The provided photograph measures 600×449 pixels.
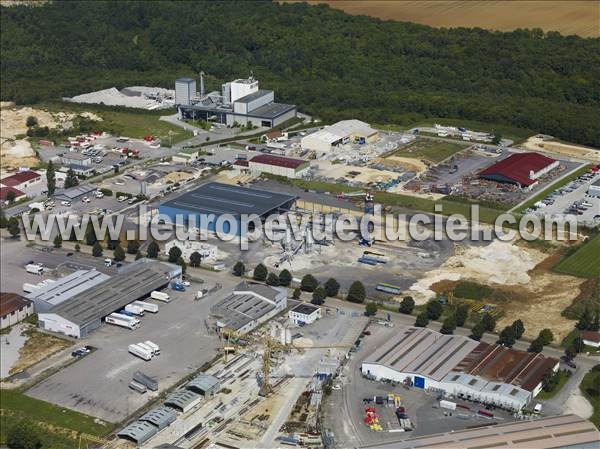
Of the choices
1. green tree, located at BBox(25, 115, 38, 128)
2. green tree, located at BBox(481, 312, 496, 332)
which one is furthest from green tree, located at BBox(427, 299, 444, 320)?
green tree, located at BBox(25, 115, 38, 128)

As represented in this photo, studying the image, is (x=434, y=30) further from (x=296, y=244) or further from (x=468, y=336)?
(x=468, y=336)

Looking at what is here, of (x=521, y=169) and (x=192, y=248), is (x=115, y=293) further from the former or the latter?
(x=521, y=169)

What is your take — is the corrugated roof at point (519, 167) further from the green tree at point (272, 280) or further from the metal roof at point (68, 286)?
the metal roof at point (68, 286)

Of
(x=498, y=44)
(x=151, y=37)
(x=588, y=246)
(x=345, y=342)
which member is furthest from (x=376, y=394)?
(x=151, y=37)

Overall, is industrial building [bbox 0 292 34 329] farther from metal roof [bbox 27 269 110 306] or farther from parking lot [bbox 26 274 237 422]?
parking lot [bbox 26 274 237 422]

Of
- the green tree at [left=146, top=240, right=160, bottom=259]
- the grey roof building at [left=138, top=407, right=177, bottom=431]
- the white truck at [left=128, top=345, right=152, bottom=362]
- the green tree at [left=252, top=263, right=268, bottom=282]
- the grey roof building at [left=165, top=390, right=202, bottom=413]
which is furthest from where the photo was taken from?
the green tree at [left=146, top=240, right=160, bottom=259]

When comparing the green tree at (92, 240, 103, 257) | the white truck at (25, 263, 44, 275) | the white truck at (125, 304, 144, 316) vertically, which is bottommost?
the white truck at (125, 304, 144, 316)
